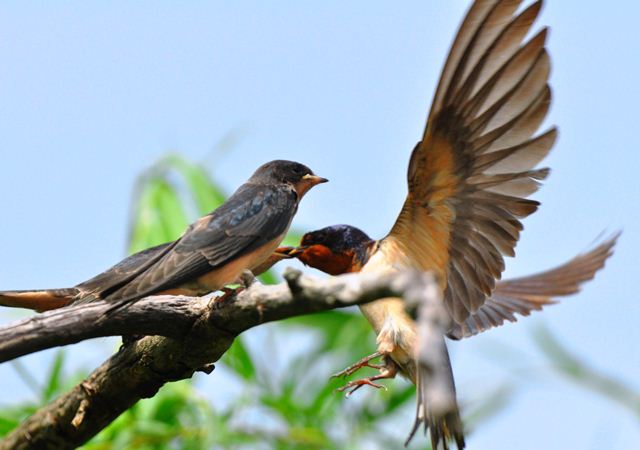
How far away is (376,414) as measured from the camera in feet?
17.4

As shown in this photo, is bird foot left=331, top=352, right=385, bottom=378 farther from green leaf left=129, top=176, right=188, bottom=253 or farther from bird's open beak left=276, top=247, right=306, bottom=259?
green leaf left=129, top=176, right=188, bottom=253

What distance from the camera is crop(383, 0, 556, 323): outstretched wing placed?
9.83 ft

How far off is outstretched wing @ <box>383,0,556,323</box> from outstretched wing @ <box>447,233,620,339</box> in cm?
66

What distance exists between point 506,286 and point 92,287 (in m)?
1.96

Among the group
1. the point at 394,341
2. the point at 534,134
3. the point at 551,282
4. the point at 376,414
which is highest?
the point at 534,134

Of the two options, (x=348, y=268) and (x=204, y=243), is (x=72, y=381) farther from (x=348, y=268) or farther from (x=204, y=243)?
(x=204, y=243)

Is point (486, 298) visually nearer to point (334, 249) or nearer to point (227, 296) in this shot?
point (334, 249)

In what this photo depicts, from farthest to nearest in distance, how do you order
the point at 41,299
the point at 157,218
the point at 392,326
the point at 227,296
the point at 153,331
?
the point at 157,218, the point at 392,326, the point at 41,299, the point at 153,331, the point at 227,296

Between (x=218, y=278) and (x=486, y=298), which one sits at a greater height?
(x=218, y=278)

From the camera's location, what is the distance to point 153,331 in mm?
2682

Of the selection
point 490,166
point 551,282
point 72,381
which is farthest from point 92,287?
point 551,282

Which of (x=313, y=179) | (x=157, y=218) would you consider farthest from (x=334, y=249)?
(x=157, y=218)

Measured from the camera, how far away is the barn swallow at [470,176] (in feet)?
9.86

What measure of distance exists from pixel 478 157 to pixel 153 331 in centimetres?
115
